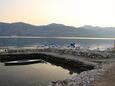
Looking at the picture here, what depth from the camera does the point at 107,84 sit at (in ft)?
75.1

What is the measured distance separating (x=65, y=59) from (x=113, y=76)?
26.8 metres

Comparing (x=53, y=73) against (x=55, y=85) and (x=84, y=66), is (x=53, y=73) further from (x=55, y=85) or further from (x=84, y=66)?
(x=55, y=85)

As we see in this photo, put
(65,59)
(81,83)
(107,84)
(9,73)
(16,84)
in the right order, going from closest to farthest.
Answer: (107,84), (81,83), (16,84), (9,73), (65,59)

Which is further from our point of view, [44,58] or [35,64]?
[44,58]

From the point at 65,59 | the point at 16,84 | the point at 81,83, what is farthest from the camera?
the point at 65,59

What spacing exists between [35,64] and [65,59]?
629cm

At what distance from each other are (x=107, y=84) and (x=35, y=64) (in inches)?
1267

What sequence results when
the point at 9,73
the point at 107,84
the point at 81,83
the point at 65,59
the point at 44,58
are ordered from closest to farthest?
the point at 107,84
the point at 81,83
the point at 9,73
the point at 65,59
the point at 44,58

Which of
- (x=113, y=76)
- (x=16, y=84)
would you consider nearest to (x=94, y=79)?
(x=113, y=76)

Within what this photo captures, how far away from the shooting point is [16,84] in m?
32.5

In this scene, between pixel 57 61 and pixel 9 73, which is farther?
pixel 57 61

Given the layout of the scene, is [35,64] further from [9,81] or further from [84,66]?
[9,81]

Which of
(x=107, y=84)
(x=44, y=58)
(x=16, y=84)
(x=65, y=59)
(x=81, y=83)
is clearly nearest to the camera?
(x=107, y=84)

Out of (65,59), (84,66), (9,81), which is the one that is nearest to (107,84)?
(9,81)
